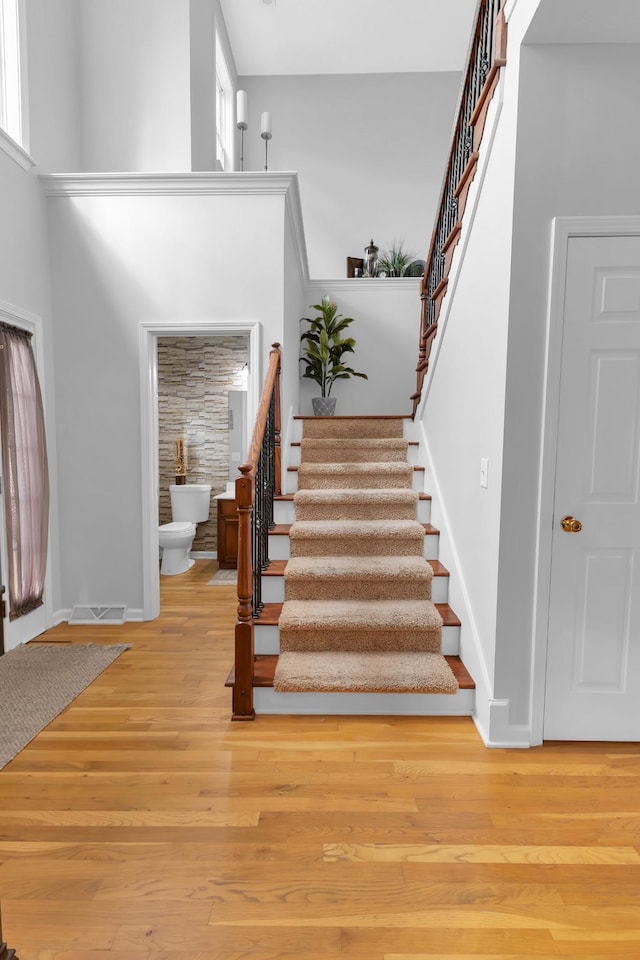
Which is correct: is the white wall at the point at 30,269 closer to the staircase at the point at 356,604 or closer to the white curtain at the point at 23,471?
the white curtain at the point at 23,471

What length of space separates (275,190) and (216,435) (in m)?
2.94

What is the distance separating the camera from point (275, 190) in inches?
144

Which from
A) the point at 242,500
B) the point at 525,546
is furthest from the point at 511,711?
the point at 242,500

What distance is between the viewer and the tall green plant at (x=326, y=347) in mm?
5152

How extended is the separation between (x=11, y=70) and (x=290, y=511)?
133 inches

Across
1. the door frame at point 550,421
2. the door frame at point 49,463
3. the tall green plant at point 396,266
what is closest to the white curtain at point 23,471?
the door frame at point 49,463

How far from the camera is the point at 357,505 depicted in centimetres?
356

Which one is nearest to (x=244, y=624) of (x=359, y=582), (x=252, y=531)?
(x=252, y=531)

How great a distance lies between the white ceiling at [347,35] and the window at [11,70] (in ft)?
9.32

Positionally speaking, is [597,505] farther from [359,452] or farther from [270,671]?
[359,452]

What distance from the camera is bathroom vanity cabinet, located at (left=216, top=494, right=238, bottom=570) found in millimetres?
5410

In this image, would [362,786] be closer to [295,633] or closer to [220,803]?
[220,803]

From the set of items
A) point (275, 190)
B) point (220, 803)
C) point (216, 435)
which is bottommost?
point (220, 803)

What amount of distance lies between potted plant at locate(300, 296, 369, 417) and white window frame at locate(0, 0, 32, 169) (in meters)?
2.58
